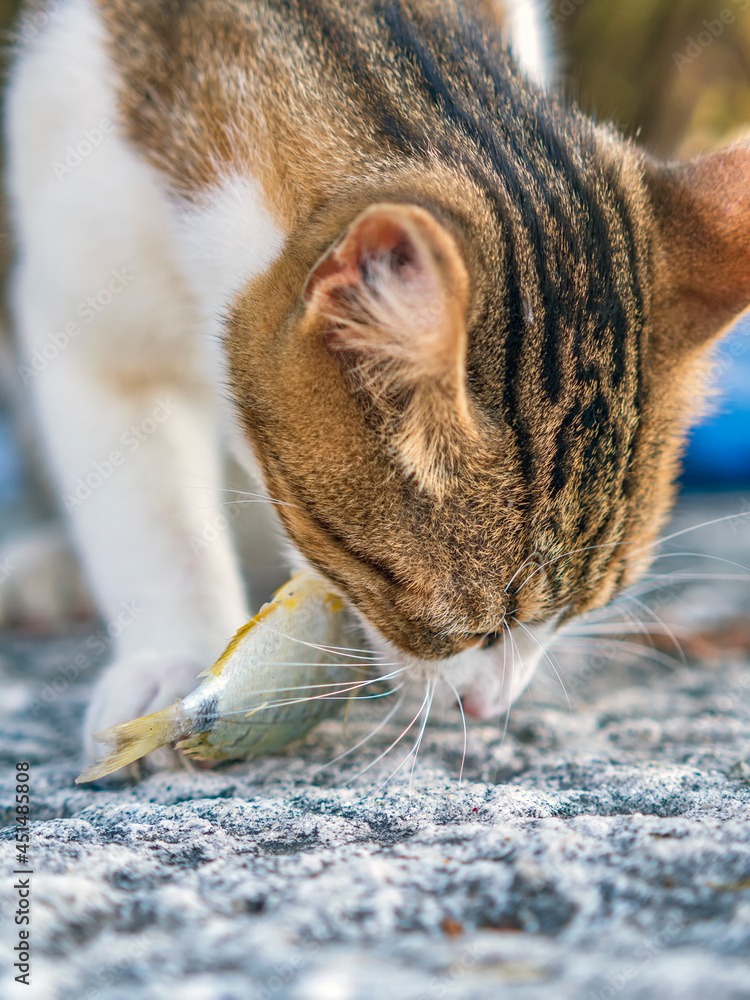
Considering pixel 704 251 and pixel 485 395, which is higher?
pixel 704 251

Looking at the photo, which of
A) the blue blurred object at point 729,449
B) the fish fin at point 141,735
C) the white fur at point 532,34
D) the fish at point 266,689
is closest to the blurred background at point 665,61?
the white fur at point 532,34

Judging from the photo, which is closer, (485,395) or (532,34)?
(485,395)

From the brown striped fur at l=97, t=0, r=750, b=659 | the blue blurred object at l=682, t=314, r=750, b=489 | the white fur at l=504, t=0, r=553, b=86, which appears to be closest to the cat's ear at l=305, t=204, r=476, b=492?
the brown striped fur at l=97, t=0, r=750, b=659

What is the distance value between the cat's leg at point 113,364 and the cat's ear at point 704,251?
2.22ft

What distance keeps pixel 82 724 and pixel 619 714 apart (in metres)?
0.73

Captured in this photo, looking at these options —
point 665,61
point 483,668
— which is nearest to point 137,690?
point 483,668

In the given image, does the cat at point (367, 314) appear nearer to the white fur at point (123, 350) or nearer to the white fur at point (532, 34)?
the white fur at point (123, 350)

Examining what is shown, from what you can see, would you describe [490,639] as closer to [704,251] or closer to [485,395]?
[485,395]

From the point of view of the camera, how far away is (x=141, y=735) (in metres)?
0.73

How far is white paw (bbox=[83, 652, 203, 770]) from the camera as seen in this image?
3.10ft

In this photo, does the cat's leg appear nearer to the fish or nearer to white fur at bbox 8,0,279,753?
white fur at bbox 8,0,279,753

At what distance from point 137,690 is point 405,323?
564mm

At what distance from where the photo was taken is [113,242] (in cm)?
124

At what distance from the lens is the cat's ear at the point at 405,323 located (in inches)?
26.6
